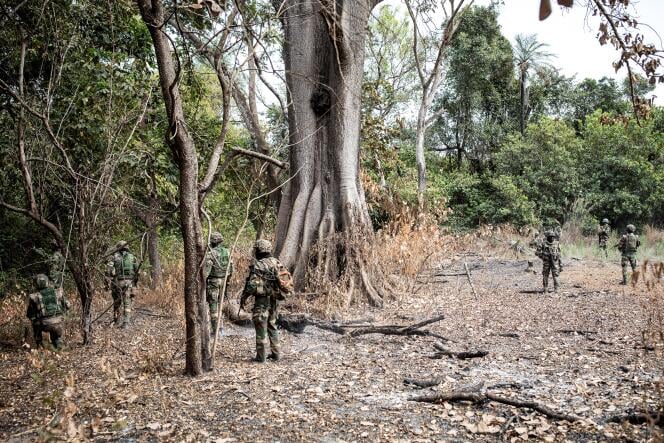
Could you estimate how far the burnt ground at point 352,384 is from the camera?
4.25 meters

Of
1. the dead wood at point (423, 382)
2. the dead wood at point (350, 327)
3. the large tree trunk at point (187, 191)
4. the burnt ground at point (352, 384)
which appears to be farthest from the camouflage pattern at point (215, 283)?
the dead wood at point (423, 382)

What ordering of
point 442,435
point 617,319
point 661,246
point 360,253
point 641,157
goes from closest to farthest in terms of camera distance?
point 442,435 < point 617,319 < point 360,253 < point 661,246 < point 641,157

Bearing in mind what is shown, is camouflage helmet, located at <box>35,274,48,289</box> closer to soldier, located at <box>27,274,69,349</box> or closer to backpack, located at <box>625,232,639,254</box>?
soldier, located at <box>27,274,69,349</box>

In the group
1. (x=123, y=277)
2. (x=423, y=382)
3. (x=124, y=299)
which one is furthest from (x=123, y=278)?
(x=423, y=382)

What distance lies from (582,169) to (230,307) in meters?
21.0

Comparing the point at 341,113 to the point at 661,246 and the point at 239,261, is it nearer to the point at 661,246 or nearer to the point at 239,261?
the point at 239,261

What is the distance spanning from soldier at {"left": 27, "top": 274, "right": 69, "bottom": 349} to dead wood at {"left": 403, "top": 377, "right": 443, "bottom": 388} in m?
5.07

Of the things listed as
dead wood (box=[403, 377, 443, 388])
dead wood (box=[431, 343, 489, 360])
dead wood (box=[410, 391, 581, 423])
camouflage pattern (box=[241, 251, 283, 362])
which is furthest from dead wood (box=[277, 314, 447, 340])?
dead wood (box=[410, 391, 581, 423])

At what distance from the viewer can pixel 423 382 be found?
5.48 metres

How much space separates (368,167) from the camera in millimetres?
19500

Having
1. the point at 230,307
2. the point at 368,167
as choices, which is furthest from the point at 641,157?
the point at 230,307

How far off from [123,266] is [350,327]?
4.30 meters

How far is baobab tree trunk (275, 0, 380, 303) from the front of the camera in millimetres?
10266

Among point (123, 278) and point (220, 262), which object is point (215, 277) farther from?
point (123, 278)
